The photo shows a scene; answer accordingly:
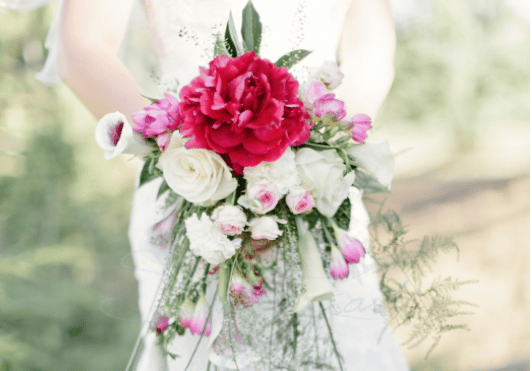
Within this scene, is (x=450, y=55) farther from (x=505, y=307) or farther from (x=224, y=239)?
(x=224, y=239)

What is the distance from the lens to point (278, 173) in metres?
0.70

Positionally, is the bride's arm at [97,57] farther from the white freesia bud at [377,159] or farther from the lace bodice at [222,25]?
the white freesia bud at [377,159]

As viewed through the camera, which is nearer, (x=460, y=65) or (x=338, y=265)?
(x=338, y=265)

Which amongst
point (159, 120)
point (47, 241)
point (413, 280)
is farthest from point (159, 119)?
point (47, 241)

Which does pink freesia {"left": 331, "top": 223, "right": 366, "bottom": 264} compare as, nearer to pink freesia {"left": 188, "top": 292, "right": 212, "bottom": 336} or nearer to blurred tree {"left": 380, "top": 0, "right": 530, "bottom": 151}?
pink freesia {"left": 188, "top": 292, "right": 212, "bottom": 336}

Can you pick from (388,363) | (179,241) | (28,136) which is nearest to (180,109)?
(179,241)

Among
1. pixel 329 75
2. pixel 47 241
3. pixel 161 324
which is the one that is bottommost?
pixel 161 324

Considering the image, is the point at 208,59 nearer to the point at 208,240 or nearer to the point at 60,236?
the point at 208,240

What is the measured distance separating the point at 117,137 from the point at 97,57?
368 millimetres

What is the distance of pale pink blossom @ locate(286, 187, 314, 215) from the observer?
2.27ft

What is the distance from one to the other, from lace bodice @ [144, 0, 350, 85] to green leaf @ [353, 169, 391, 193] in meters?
0.49

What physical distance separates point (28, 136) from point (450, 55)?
4779 mm

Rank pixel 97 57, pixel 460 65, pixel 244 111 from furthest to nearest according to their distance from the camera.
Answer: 1. pixel 460 65
2. pixel 97 57
3. pixel 244 111

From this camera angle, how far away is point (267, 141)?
645 millimetres
